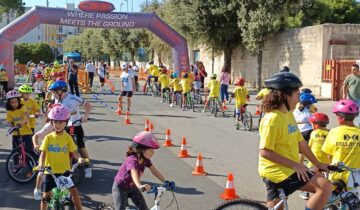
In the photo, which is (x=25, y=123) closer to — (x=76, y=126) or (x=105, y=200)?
(x=76, y=126)

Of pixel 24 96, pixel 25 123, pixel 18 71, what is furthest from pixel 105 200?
pixel 18 71

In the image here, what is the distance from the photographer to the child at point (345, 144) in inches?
201

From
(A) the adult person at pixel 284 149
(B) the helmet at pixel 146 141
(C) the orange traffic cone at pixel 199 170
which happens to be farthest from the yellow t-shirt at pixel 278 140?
(C) the orange traffic cone at pixel 199 170

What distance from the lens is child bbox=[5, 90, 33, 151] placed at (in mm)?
7880

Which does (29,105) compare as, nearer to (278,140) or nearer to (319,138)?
A: (319,138)

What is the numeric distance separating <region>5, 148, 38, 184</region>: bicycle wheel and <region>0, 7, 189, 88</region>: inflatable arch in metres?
17.9

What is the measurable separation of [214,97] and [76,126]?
29.7 feet

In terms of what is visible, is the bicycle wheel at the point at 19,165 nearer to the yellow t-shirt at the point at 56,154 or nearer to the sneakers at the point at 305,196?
the yellow t-shirt at the point at 56,154

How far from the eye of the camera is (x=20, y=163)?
24.9 feet

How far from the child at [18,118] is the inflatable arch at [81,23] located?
56.9ft

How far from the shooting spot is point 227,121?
15328 mm

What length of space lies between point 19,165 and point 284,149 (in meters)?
5.10

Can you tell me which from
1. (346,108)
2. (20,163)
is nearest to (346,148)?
(346,108)

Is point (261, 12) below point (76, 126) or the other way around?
the other way around
